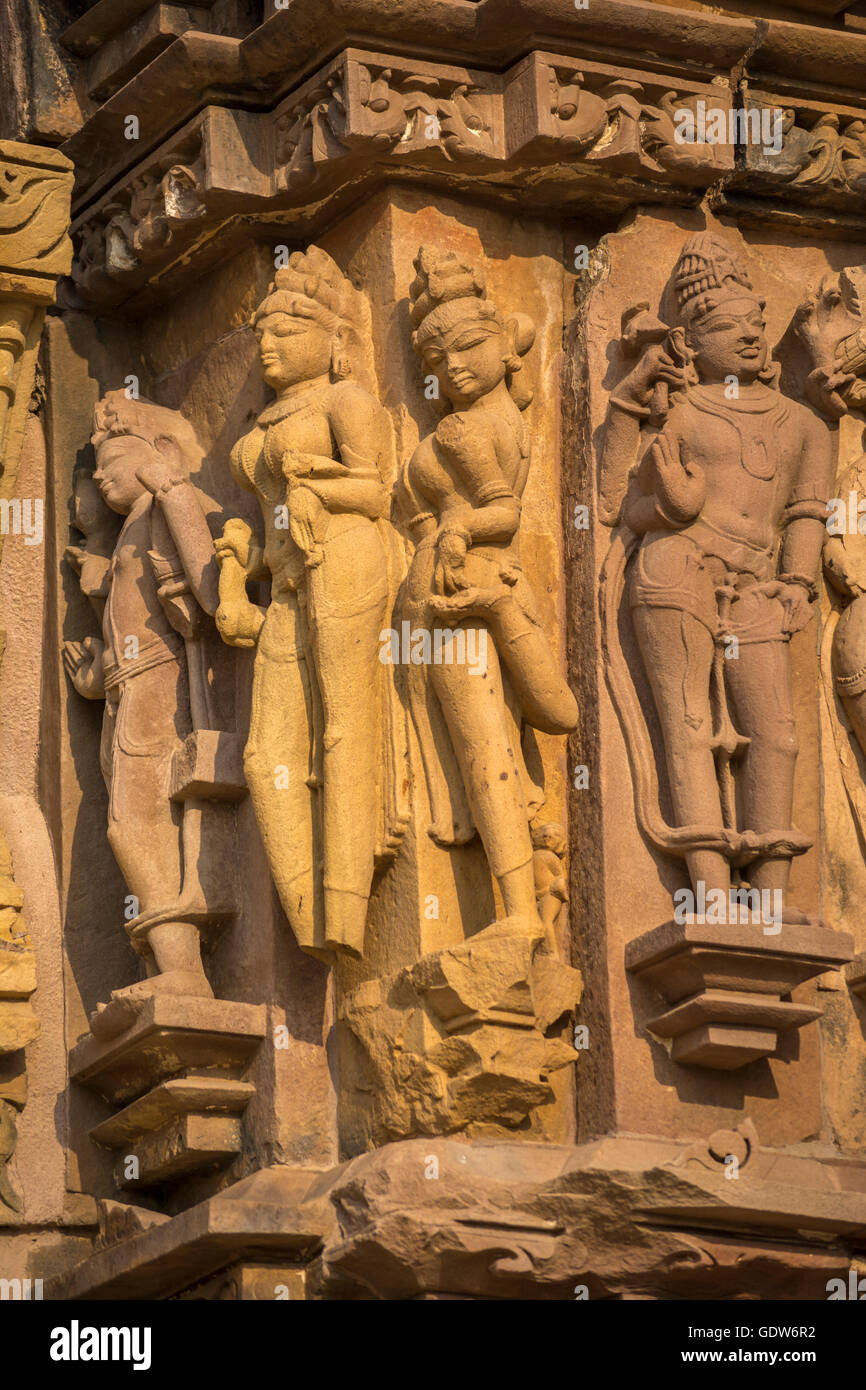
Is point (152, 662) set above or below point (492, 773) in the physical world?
above

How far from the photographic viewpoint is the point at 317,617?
28.7 ft

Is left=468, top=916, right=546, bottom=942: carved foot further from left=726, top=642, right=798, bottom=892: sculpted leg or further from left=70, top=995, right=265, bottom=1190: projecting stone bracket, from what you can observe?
left=70, top=995, right=265, bottom=1190: projecting stone bracket

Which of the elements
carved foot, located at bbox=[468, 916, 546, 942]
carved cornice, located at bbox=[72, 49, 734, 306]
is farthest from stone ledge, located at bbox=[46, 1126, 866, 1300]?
carved cornice, located at bbox=[72, 49, 734, 306]

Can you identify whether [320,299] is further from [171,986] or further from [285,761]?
[171,986]

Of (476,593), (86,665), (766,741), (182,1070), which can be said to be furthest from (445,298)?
(182,1070)

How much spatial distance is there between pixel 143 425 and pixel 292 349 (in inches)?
32.6

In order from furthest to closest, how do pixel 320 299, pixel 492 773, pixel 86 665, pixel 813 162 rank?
pixel 86 665 < pixel 813 162 < pixel 320 299 < pixel 492 773

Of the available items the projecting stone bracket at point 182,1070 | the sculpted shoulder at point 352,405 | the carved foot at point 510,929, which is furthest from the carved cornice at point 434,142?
the projecting stone bracket at point 182,1070

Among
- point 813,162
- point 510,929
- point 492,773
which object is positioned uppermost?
point 813,162

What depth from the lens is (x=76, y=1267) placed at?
912 cm

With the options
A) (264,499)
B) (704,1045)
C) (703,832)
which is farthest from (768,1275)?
(264,499)

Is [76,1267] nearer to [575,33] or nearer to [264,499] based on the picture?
[264,499]

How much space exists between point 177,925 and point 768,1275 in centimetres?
205

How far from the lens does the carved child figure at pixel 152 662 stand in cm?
912
